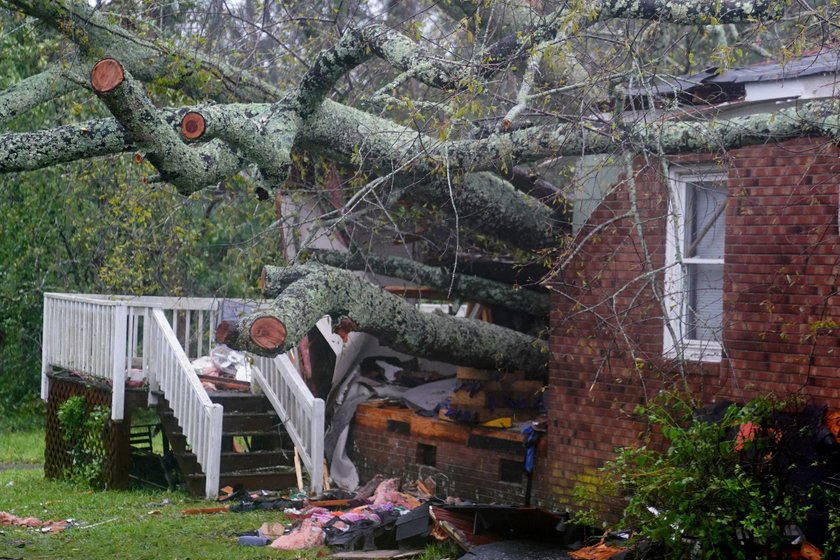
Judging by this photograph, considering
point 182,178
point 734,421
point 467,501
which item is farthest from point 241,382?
point 734,421

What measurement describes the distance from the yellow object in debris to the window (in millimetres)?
2358

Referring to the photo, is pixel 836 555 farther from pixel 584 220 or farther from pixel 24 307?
pixel 24 307

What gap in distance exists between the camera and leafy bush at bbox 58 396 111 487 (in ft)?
40.1

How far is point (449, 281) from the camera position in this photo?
1105 cm

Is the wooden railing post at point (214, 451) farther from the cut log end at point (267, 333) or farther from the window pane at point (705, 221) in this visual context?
the window pane at point (705, 221)

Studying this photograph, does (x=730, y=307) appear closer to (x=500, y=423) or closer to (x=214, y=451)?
A: (x=500, y=423)

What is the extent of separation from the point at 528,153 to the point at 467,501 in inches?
160

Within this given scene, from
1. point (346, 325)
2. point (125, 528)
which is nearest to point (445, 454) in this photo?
point (346, 325)

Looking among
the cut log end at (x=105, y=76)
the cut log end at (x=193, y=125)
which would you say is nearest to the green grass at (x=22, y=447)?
the cut log end at (x=193, y=125)

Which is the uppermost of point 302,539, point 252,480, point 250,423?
point 250,423

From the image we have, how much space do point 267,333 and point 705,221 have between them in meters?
3.94

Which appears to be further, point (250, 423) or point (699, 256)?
point (250, 423)

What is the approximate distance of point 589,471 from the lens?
9438mm

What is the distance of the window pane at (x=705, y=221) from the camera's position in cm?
872
